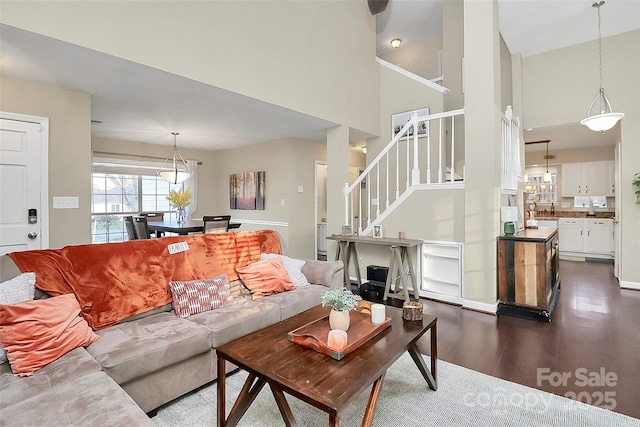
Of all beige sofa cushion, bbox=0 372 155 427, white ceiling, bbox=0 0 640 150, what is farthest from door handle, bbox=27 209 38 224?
beige sofa cushion, bbox=0 372 155 427

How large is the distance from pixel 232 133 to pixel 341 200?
2.37m

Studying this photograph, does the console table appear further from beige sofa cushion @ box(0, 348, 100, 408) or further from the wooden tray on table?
beige sofa cushion @ box(0, 348, 100, 408)

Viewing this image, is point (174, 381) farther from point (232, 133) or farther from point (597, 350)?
point (232, 133)

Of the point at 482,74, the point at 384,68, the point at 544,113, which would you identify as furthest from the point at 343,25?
the point at 544,113

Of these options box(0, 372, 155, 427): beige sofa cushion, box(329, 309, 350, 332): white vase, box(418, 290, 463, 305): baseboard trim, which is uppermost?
box(329, 309, 350, 332): white vase

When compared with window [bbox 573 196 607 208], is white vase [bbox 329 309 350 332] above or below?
below

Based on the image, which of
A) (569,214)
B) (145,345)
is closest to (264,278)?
A: (145,345)

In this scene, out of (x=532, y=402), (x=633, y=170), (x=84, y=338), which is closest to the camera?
(x=84, y=338)

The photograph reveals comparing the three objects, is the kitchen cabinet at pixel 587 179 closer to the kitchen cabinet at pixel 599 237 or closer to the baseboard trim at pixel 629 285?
the kitchen cabinet at pixel 599 237

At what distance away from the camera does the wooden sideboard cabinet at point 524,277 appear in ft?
11.2

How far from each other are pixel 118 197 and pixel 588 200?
1033cm

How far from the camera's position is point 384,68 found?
18.6ft

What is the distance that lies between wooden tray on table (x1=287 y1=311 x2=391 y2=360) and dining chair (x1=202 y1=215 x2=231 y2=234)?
3.22m

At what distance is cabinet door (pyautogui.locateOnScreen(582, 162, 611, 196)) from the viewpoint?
700 centimetres
